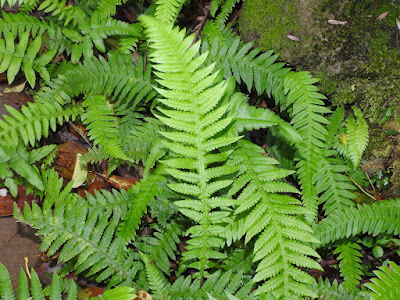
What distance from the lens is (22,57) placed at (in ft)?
10.1

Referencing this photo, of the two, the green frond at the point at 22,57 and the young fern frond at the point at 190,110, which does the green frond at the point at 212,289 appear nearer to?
the young fern frond at the point at 190,110

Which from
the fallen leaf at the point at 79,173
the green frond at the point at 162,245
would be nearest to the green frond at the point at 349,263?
the green frond at the point at 162,245

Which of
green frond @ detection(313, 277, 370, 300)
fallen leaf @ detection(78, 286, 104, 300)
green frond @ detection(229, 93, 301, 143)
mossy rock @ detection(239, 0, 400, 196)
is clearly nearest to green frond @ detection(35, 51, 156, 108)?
green frond @ detection(229, 93, 301, 143)

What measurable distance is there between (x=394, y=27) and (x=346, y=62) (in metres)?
0.48

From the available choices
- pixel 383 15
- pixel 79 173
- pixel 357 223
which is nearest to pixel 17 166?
pixel 79 173

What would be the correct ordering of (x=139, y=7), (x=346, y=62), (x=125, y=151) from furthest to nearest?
1. (x=139, y=7)
2. (x=346, y=62)
3. (x=125, y=151)

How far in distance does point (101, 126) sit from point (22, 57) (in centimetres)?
96

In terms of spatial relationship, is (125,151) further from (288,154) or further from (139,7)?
(139,7)

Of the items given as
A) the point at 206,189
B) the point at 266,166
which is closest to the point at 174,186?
the point at 206,189

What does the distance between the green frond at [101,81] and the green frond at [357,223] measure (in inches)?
70.5

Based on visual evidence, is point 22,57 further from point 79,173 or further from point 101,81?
point 79,173

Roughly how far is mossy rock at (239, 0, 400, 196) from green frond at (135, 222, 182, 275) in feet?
5.94

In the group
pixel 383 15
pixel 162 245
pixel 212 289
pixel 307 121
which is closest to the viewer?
pixel 212 289

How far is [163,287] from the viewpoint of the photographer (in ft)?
7.71
